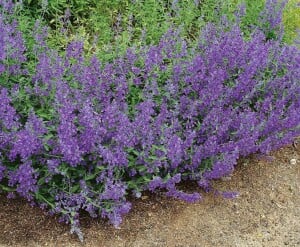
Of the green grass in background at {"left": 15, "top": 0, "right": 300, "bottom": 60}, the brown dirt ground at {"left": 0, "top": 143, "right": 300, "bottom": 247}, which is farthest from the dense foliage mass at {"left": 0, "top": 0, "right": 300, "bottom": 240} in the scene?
the green grass in background at {"left": 15, "top": 0, "right": 300, "bottom": 60}

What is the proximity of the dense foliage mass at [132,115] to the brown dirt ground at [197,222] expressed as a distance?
13 cm

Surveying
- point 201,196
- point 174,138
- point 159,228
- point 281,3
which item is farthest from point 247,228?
point 281,3

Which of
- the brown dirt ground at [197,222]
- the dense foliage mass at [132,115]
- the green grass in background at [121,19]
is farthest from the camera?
the green grass in background at [121,19]

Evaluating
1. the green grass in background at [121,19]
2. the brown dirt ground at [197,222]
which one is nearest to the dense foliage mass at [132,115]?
the brown dirt ground at [197,222]

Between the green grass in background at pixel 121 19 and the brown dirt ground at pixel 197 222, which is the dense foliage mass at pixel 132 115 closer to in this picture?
the brown dirt ground at pixel 197 222

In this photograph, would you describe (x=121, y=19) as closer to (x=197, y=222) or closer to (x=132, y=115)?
(x=132, y=115)

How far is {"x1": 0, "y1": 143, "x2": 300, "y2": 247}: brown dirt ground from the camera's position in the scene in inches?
143

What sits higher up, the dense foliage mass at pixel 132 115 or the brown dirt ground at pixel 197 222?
the dense foliage mass at pixel 132 115

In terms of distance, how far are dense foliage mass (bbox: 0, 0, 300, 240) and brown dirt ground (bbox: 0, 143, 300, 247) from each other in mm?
128

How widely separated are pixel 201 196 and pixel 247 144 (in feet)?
1.70

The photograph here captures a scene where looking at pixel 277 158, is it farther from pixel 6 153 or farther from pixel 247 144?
pixel 6 153

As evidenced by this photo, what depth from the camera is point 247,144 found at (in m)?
3.93

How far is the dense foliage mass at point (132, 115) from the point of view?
351cm

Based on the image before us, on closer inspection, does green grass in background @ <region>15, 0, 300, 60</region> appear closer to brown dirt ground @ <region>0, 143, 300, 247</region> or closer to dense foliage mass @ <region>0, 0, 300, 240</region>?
dense foliage mass @ <region>0, 0, 300, 240</region>
